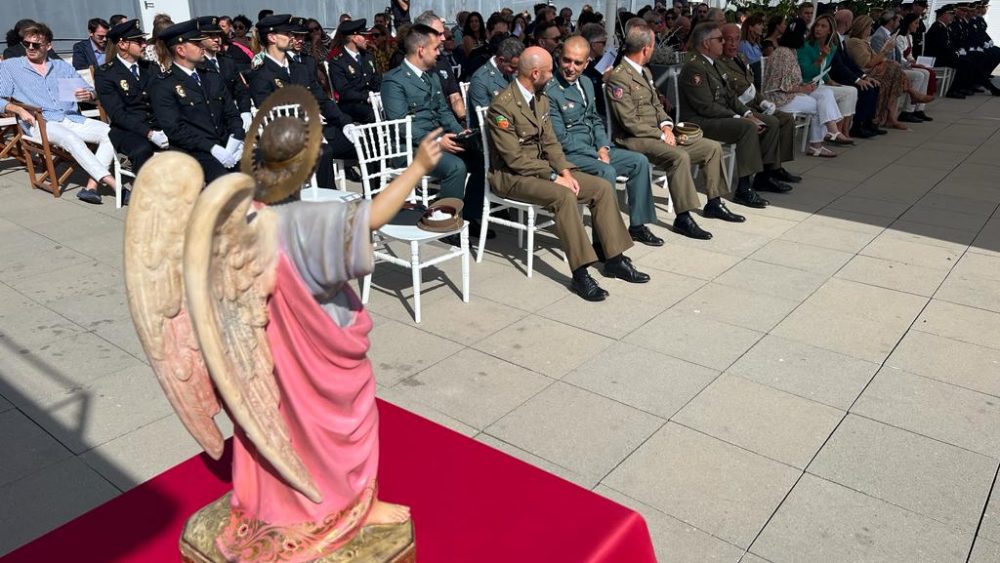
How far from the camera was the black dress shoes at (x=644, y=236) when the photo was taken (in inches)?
213

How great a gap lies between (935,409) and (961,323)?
1.15 metres

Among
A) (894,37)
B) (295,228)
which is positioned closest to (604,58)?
(894,37)

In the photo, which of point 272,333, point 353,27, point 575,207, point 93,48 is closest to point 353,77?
Answer: point 353,27

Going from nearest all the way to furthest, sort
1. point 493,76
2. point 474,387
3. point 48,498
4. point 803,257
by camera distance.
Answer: point 48,498 < point 474,387 < point 803,257 < point 493,76

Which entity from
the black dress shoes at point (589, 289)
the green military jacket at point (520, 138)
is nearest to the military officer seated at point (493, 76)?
the green military jacket at point (520, 138)

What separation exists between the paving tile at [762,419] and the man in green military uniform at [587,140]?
1.98 meters

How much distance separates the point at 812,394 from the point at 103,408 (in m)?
3.12

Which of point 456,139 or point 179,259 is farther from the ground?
point 179,259

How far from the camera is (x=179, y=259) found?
4.96ft

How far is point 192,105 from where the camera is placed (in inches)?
216

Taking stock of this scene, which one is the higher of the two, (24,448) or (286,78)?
(286,78)

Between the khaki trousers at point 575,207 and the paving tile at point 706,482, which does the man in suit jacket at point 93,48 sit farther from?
the paving tile at point 706,482

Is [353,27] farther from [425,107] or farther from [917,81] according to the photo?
[917,81]

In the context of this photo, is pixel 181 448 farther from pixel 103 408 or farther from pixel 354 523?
pixel 354 523
